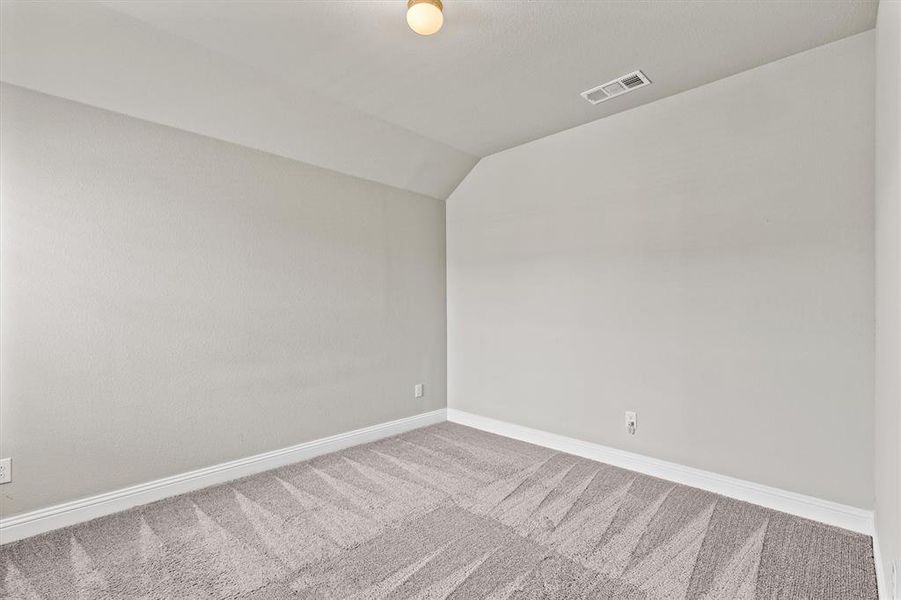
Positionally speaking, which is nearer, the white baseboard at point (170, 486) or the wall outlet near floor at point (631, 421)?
the white baseboard at point (170, 486)

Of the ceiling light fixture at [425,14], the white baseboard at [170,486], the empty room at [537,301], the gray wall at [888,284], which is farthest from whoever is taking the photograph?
the white baseboard at [170,486]

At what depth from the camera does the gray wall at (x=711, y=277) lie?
7.59 feet

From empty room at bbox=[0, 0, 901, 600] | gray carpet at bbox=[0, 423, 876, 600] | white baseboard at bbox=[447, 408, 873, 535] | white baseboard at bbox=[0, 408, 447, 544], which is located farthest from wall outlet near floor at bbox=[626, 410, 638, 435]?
white baseboard at bbox=[0, 408, 447, 544]

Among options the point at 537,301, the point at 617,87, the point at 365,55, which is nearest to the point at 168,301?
the point at 365,55

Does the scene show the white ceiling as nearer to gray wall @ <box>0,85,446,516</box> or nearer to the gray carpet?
gray wall @ <box>0,85,446,516</box>

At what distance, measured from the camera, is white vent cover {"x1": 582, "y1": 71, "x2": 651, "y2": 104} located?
8.68 feet

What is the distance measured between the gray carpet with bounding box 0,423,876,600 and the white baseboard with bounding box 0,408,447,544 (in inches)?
2.7

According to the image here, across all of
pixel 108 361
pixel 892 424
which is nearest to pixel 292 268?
pixel 108 361

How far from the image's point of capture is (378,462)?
3244 millimetres

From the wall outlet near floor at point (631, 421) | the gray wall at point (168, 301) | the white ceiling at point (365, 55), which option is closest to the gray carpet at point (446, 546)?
the wall outlet near floor at point (631, 421)

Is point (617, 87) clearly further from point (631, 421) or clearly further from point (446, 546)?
point (446, 546)

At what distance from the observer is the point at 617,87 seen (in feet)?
9.09

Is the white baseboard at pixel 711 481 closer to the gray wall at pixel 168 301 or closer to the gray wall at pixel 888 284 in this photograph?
the gray wall at pixel 888 284

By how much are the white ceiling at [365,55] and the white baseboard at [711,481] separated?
2.46 meters
